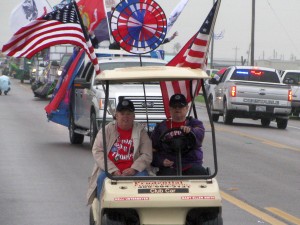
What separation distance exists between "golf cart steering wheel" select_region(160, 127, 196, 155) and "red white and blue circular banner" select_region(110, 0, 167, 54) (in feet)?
4.71

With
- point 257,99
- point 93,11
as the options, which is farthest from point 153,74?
point 257,99

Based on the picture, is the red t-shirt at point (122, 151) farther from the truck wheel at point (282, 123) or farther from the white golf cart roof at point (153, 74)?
the truck wheel at point (282, 123)

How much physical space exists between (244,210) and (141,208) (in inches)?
157

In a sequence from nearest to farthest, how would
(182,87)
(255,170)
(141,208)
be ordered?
(141,208) < (182,87) < (255,170)

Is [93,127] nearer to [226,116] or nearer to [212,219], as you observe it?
[212,219]

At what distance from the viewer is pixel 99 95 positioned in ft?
60.6

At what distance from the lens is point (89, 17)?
1772 centimetres

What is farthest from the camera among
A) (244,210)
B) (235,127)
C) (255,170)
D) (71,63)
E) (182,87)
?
(235,127)

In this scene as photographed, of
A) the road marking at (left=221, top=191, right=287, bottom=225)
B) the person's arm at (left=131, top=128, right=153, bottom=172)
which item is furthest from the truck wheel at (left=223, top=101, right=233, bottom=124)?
the person's arm at (left=131, top=128, right=153, bottom=172)

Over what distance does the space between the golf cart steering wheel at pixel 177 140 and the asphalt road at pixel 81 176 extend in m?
2.33

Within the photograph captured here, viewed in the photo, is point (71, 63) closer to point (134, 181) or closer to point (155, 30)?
point (155, 30)

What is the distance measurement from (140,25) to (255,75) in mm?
21129

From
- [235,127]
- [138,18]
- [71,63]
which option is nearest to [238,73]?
[235,127]

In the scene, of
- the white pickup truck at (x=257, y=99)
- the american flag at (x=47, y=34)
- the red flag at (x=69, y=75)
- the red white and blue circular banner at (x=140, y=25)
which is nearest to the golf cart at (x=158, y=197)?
the red white and blue circular banner at (x=140, y=25)
